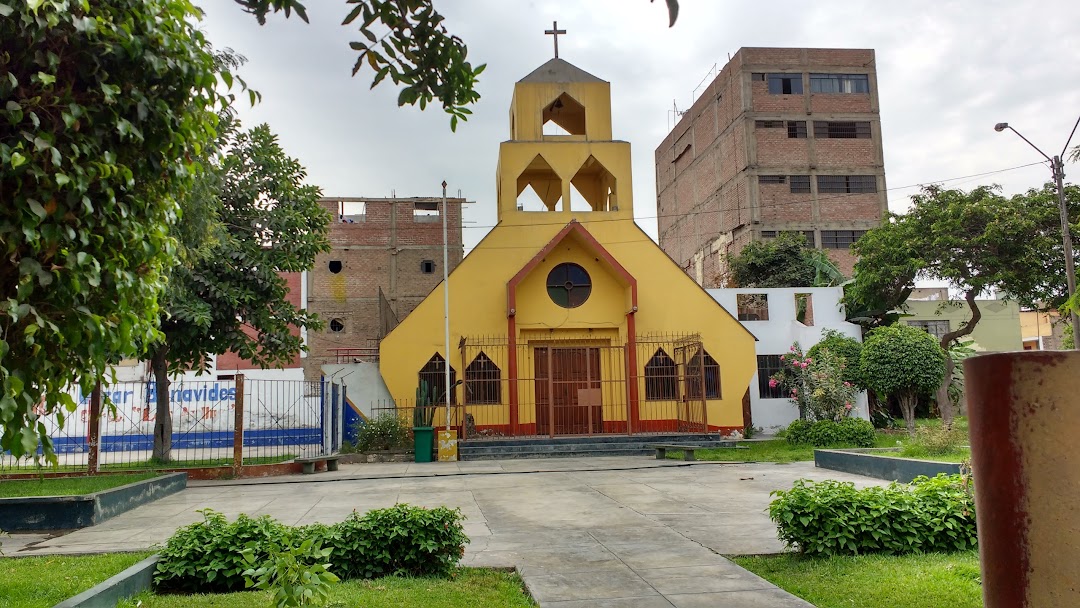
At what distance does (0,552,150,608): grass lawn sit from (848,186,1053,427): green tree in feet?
79.4

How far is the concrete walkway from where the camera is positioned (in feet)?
18.6

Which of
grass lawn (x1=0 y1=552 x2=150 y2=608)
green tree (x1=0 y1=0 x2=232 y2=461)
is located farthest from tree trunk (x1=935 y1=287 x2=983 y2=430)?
green tree (x1=0 y1=0 x2=232 y2=461)

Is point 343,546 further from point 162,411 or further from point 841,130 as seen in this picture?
point 841,130

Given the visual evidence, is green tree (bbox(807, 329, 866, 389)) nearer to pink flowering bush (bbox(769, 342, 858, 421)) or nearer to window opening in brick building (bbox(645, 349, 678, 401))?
pink flowering bush (bbox(769, 342, 858, 421))

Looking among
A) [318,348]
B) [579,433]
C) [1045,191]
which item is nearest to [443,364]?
[579,433]

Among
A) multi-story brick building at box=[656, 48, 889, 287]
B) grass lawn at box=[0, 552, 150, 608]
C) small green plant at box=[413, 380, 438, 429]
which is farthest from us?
multi-story brick building at box=[656, 48, 889, 287]

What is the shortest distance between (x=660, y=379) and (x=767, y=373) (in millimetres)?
4951

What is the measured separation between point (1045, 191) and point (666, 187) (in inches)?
1159

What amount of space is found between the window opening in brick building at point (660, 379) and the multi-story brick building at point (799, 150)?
20.6m

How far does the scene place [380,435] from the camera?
1931 cm

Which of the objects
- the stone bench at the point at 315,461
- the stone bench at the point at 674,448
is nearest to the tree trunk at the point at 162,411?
the stone bench at the point at 315,461

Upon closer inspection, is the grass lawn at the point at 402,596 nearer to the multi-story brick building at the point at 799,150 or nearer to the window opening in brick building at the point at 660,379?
the window opening in brick building at the point at 660,379

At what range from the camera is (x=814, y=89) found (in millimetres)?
43438

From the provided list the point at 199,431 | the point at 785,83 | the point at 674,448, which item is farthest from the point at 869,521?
the point at 785,83
